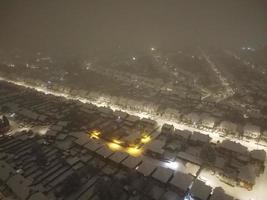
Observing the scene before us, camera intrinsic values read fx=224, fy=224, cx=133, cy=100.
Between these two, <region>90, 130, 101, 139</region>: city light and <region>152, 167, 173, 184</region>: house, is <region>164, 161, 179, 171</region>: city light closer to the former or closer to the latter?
<region>152, 167, 173, 184</region>: house

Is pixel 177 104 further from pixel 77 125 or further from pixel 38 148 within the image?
pixel 38 148

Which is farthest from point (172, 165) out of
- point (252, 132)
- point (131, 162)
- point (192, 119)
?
point (252, 132)

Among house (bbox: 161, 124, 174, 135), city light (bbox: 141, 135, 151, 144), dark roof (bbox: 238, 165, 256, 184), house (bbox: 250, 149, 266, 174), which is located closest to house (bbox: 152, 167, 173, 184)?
city light (bbox: 141, 135, 151, 144)

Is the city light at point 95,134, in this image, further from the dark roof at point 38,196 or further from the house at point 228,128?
the house at point 228,128

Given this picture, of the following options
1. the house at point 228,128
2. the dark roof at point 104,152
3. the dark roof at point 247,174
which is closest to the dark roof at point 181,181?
the dark roof at point 247,174

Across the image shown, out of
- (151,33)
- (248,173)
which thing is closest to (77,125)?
(248,173)

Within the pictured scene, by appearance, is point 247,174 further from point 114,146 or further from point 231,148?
point 114,146
